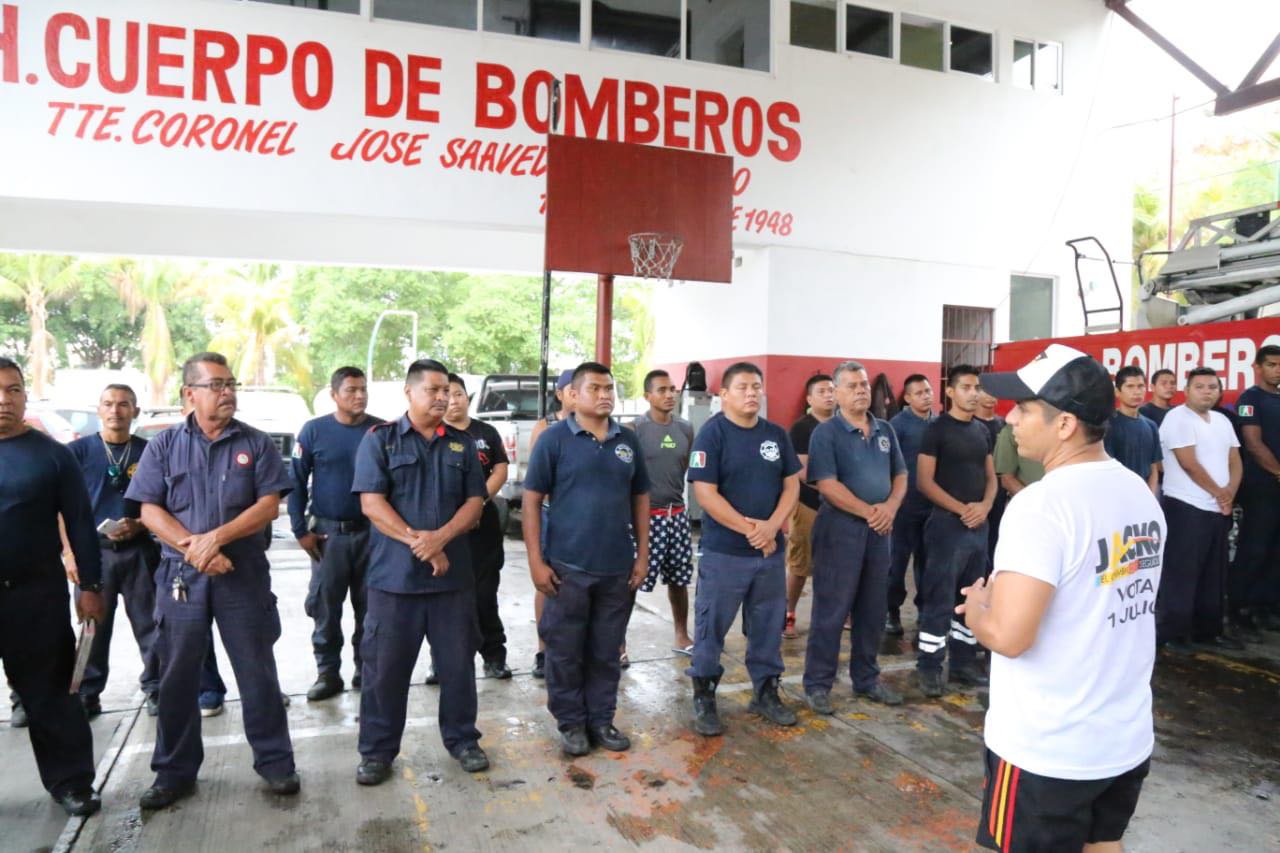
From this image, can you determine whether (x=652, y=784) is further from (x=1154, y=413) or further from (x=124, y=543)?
(x=1154, y=413)

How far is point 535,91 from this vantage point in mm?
10125

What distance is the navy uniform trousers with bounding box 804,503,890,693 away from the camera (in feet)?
Result: 14.4

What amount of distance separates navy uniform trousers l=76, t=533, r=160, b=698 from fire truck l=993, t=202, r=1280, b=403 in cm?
703

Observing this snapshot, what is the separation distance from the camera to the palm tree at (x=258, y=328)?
27703mm

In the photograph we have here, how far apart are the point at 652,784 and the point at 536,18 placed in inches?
363

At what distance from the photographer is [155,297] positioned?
28656 millimetres

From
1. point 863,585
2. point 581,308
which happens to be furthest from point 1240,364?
point 581,308

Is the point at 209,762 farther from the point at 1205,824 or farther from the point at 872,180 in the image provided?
the point at 872,180

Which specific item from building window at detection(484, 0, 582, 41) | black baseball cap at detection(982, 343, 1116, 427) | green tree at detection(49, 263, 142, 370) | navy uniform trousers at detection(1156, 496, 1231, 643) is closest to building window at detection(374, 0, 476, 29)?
building window at detection(484, 0, 582, 41)

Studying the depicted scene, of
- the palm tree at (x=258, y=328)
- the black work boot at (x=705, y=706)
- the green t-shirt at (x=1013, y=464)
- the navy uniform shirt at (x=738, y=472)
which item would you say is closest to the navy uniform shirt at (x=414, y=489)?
the navy uniform shirt at (x=738, y=472)

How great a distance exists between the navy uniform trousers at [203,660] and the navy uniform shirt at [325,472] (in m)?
1.05

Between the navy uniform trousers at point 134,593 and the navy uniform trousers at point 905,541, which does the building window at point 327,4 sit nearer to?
the navy uniform trousers at point 134,593

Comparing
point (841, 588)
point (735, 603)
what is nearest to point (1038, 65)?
point (841, 588)

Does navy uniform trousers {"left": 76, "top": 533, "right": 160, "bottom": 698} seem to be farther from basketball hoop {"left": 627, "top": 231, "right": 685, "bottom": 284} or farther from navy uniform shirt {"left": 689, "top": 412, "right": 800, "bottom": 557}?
basketball hoop {"left": 627, "top": 231, "right": 685, "bottom": 284}
